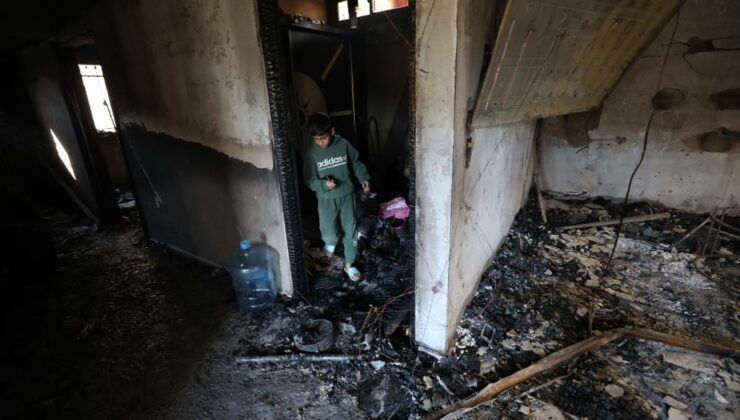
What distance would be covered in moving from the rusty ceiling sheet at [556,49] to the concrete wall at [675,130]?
0.68 m

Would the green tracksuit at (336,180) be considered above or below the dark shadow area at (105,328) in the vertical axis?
above

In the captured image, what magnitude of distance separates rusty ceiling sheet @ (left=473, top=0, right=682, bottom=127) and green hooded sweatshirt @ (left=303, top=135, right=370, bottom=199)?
4.23ft

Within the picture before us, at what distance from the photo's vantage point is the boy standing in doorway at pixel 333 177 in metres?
2.85

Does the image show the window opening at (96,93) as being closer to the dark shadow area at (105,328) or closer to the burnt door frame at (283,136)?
the dark shadow area at (105,328)

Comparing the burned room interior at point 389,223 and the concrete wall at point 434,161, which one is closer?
the concrete wall at point 434,161

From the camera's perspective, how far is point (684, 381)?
2033 millimetres

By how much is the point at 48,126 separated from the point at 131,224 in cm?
186

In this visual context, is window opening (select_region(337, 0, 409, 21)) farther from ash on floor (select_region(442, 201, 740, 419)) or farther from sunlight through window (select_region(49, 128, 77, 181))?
sunlight through window (select_region(49, 128, 77, 181))

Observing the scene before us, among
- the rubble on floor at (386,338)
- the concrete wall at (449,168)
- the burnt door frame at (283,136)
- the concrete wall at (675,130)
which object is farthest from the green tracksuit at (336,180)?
the concrete wall at (675,130)

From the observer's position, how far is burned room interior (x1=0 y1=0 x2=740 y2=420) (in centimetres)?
197

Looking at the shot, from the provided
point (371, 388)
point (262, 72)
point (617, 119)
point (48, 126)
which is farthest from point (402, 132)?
point (48, 126)

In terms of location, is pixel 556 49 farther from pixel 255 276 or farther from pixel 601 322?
pixel 255 276

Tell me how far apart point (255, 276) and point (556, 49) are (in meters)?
2.86

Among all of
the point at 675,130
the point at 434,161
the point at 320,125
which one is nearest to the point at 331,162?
the point at 320,125
